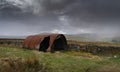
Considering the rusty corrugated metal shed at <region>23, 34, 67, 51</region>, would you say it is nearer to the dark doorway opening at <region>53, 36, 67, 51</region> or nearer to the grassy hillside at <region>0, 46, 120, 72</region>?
the dark doorway opening at <region>53, 36, 67, 51</region>

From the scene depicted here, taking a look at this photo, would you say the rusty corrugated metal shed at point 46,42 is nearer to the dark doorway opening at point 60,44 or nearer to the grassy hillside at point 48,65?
the dark doorway opening at point 60,44

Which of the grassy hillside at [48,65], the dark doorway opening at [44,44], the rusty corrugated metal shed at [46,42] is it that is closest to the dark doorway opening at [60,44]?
the rusty corrugated metal shed at [46,42]

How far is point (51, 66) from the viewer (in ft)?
52.6

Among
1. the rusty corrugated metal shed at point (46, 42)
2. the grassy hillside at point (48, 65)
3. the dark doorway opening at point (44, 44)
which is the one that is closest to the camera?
the grassy hillside at point (48, 65)

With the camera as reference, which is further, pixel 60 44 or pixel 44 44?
pixel 60 44

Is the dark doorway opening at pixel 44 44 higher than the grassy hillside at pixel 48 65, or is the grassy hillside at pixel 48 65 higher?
the dark doorway opening at pixel 44 44

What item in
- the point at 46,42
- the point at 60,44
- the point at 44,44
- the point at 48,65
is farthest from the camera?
the point at 60,44

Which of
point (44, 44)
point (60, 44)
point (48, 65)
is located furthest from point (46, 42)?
point (48, 65)

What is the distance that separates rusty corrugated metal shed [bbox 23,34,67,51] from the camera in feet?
91.2

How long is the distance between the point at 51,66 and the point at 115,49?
54.7 ft

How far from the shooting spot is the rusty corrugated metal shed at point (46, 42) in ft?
91.2

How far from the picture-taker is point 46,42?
30.1m

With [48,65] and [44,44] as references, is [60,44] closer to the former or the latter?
[44,44]

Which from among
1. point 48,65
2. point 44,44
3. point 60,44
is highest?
point 44,44
